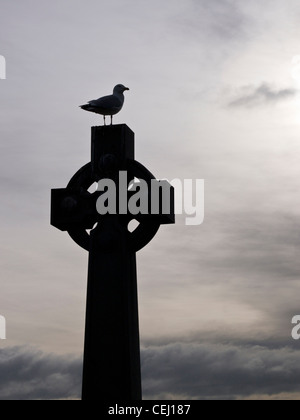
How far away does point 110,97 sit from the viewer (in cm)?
1583

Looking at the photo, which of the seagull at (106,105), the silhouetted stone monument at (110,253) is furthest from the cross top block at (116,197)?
the seagull at (106,105)

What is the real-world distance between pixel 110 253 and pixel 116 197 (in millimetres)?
1152

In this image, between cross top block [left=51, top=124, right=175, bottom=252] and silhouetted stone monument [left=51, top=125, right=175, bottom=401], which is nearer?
silhouetted stone monument [left=51, top=125, right=175, bottom=401]

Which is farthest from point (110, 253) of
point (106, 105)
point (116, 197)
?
point (106, 105)

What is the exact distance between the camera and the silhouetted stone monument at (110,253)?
14227 mm

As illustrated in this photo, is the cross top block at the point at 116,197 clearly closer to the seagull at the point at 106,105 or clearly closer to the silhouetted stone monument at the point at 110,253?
the silhouetted stone monument at the point at 110,253

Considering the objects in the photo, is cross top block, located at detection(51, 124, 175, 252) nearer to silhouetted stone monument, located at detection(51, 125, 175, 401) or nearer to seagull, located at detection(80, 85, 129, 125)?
silhouetted stone monument, located at detection(51, 125, 175, 401)

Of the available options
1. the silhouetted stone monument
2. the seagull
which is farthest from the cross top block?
the seagull

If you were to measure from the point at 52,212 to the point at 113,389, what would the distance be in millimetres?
3737

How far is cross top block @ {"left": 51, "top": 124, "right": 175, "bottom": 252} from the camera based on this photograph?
15.0m

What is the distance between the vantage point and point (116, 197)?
50.2 feet
